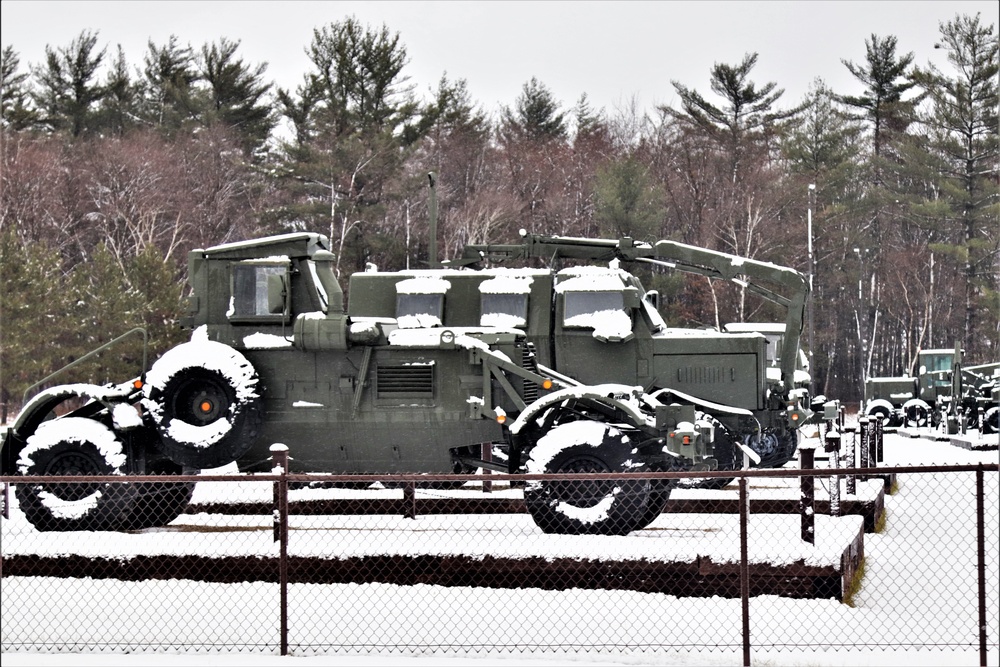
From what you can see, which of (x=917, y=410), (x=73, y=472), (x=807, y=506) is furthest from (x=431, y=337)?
(x=917, y=410)

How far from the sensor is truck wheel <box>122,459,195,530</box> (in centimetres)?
1219

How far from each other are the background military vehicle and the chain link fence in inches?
768

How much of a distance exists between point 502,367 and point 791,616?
4040 millimetres

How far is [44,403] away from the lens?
488 inches

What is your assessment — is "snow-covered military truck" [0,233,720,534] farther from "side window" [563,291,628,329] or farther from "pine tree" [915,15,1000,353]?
"pine tree" [915,15,1000,353]

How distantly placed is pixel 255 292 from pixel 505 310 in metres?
2.71

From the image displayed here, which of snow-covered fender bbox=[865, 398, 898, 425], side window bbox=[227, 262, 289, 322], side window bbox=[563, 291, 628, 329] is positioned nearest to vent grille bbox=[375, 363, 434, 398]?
side window bbox=[227, 262, 289, 322]

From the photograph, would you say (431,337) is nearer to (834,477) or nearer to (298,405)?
(298,405)

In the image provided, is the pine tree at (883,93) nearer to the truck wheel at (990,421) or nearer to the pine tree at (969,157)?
the pine tree at (969,157)

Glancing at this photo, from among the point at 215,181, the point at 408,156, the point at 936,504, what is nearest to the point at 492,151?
the point at 408,156

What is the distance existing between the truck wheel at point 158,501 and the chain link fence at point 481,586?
0.32 feet

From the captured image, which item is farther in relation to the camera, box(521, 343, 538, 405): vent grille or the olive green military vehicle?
the olive green military vehicle

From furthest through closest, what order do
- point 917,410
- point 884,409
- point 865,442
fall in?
point 884,409 → point 917,410 → point 865,442

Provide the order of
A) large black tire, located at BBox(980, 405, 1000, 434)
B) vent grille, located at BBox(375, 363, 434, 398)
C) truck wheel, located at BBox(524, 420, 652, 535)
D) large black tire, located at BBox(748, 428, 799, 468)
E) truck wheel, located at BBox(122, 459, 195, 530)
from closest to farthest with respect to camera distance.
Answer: truck wheel, located at BBox(524, 420, 652, 535), truck wheel, located at BBox(122, 459, 195, 530), vent grille, located at BBox(375, 363, 434, 398), large black tire, located at BBox(748, 428, 799, 468), large black tire, located at BBox(980, 405, 1000, 434)
